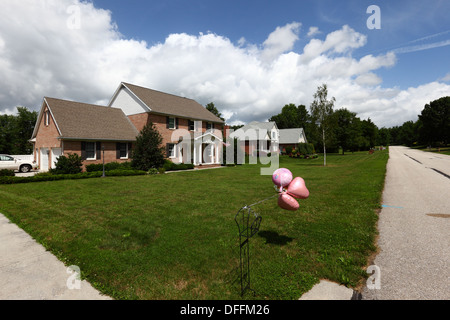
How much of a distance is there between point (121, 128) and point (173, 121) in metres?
5.97

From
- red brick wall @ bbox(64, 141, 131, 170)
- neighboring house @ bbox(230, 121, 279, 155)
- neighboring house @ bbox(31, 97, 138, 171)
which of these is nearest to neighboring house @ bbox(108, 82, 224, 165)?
neighboring house @ bbox(31, 97, 138, 171)

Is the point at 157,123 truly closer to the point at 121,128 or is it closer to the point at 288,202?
the point at 121,128

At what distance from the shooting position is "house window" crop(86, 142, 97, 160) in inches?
782

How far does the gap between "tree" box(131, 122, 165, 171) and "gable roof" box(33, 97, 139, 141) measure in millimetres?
2459

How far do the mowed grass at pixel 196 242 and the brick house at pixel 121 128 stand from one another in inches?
456

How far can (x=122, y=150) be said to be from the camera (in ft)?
73.8

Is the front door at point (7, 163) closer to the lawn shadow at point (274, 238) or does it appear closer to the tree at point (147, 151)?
the tree at point (147, 151)

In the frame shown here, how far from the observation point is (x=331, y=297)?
3168 millimetres

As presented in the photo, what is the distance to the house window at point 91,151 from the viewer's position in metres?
19.9

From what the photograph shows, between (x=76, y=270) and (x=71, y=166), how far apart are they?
53.2 ft

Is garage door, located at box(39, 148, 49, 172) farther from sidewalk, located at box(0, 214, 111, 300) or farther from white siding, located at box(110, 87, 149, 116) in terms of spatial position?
sidewalk, located at box(0, 214, 111, 300)

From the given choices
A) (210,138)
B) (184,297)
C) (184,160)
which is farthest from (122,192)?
(210,138)

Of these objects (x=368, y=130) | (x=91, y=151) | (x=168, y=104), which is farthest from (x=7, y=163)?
(x=368, y=130)
